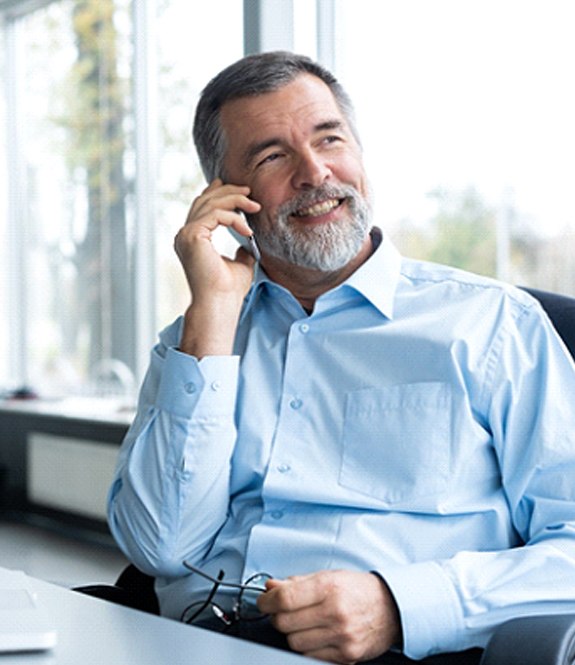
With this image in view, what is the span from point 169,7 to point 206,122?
110 inches

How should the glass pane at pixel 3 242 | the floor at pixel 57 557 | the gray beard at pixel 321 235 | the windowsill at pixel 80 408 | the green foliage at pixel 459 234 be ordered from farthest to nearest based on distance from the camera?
the glass pane at pixel 3 242
the windowsill at pixel 80 408
the floor at pixel 57 557
the green foliage at pixel 459 234
the gray beard at pixel 321 235

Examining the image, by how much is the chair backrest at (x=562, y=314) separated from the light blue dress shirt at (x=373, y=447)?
5 centimetres

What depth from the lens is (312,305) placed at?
2.11 m

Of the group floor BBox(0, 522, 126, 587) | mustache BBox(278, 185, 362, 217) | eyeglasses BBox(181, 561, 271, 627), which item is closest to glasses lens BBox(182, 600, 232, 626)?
eyeglasses BBox(181, 561, 271, 627)

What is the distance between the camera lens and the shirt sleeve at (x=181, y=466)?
74.5 inches

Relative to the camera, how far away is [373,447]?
1884 mm

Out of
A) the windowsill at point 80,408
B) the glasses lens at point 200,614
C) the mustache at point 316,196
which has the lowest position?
the windowsill at point 80,408

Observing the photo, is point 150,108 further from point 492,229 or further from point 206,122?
point 206,122

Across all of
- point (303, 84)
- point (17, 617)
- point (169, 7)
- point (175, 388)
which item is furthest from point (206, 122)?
Answer: point (169, 7)

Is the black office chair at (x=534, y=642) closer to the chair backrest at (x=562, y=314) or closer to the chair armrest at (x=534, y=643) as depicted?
the chair armrest at (x=534, y=643)

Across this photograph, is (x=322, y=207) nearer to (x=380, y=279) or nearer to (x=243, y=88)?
(x=380, y=279)

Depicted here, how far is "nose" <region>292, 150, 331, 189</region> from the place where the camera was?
2.03 meters

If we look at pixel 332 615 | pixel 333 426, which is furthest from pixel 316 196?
pixel 332 615

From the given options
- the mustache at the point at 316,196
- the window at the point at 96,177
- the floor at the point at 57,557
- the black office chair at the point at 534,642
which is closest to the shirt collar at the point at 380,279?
the mustache at the point at 316,196
